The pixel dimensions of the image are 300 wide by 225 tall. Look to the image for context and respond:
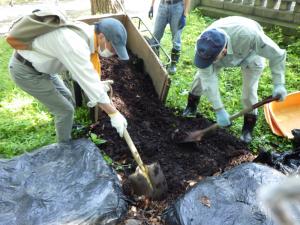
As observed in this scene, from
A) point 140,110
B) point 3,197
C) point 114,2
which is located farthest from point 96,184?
point 114,2

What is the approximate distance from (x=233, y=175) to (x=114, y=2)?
4.23 metres

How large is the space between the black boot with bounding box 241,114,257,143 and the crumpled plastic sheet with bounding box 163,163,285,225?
1.15 metres

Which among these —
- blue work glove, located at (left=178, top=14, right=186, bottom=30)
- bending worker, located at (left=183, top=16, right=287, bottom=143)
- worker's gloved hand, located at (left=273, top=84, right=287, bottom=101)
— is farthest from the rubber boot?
worker's gloved hand, located at (left=273, top=84, right=287, bottom=101)

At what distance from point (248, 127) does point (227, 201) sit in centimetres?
163

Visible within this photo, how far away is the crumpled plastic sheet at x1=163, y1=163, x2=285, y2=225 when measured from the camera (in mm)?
2562

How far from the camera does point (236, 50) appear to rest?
3.30 meters

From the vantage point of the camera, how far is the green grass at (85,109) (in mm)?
4016

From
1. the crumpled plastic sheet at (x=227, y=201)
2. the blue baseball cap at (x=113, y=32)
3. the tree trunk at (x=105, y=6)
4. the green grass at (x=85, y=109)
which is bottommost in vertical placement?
the green grass at (x=85, y=109)

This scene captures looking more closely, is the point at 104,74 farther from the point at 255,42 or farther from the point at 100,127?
the point at 255,42

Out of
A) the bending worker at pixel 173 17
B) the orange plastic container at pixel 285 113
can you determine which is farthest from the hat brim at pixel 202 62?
the bending worker at pixel 173 17

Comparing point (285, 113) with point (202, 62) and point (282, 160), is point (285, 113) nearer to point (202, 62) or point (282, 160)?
point (282, 160)

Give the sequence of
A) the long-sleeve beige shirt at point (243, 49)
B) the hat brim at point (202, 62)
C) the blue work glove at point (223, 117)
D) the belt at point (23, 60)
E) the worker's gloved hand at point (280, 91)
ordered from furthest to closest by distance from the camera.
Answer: the blue work glove at point (223, 117) → the worker's gloved hand at point (280, 91) → the long-sleeve beige shirt at point (243, 49) → the hat brim at point (202, 62) → the belt at point (23, 60)

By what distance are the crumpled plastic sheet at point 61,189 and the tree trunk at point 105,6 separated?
3.47 m

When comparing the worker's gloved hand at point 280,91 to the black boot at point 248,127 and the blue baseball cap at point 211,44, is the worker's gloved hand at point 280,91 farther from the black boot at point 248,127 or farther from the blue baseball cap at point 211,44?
the blue baseball cap at point 211,44
